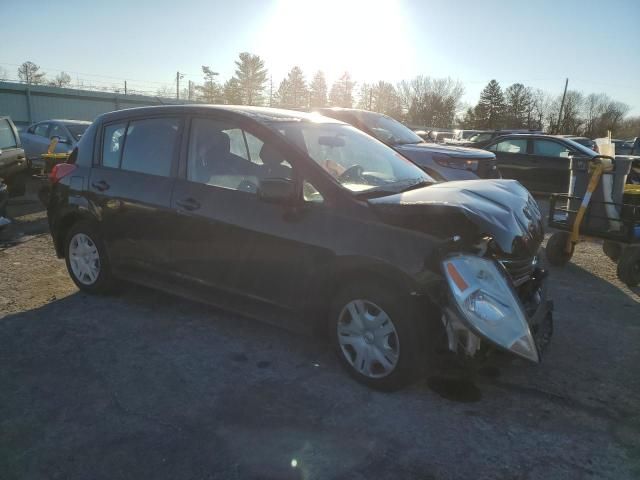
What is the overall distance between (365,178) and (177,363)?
6.15 ft

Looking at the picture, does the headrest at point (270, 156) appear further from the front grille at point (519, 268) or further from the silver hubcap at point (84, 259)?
the silver hubcap at point (84, 259)

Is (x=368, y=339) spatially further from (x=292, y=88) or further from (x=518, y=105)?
(x=518, y=105)

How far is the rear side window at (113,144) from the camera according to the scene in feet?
15.0

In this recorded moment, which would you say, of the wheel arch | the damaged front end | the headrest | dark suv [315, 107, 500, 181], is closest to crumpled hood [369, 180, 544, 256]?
the damaged front end

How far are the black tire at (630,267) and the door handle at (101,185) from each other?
5.27m

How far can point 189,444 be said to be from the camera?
8.67ft

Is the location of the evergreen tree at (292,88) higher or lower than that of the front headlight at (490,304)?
higher

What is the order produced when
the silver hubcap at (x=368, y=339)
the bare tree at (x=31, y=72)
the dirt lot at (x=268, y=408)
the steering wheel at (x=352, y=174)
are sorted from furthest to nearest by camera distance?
the bare tree at (x=31, y=72) < the steering wheel at (x=352, y=174) < the silver hubcap at (x=368, y=339) < the dirt lot at (x=268, y=408)

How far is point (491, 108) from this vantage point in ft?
230

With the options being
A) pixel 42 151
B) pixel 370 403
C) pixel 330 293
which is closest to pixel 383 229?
pixel 330 293

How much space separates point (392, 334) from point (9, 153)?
30.7 feet

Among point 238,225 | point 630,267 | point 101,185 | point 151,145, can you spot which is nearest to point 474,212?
point 238,225

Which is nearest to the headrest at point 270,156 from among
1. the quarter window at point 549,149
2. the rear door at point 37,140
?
the quarter window at point 549,149

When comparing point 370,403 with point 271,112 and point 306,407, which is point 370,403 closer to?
point 306,407
